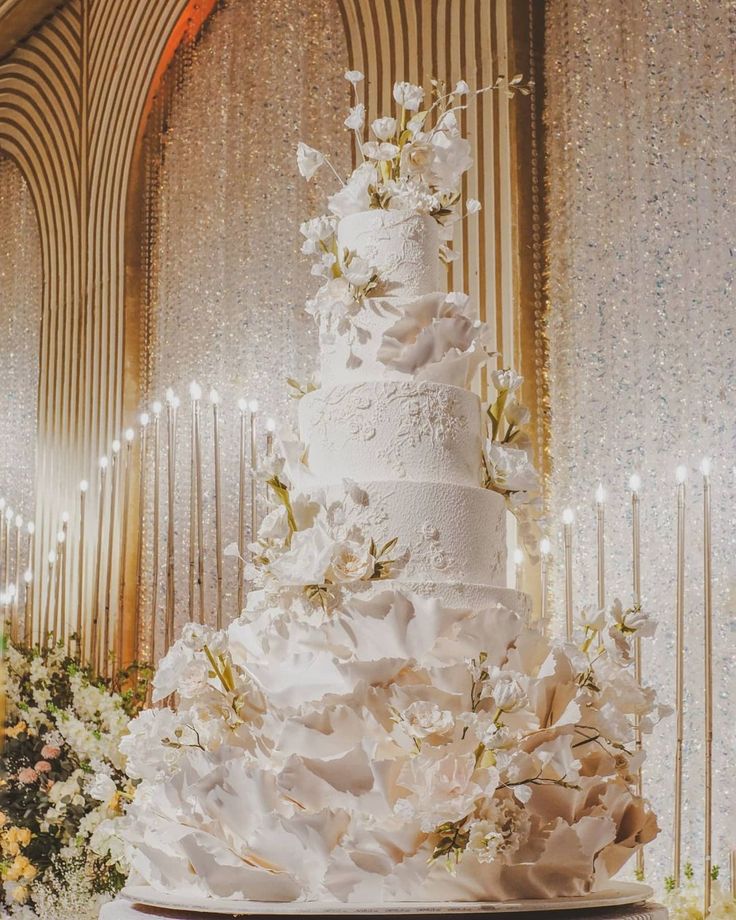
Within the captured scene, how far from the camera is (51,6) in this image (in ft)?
24.0

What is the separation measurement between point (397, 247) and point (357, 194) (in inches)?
5.8

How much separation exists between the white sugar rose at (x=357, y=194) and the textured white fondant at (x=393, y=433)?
1.33 ft

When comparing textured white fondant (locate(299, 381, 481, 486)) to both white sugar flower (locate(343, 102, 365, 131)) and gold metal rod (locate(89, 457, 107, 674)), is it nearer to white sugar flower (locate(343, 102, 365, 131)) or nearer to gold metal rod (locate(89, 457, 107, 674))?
white sugar flower (locate(343, 102, 365, 131))

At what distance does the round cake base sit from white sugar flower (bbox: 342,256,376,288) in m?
1.19

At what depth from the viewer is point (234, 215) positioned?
6172 millimetres

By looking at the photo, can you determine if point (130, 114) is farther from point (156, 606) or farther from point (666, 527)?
point (666, 527)

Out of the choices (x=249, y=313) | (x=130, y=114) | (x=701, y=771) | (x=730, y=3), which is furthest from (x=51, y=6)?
(x=701, y=771)

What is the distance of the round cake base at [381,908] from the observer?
2018 millimetres

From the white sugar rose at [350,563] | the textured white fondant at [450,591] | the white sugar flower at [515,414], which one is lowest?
the textured white fondant at [450,591]

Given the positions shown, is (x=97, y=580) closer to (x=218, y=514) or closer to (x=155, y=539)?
(x=155, y=539)

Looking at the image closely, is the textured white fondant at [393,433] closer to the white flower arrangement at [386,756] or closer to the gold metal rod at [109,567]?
the white flower arrangement at [386,756]

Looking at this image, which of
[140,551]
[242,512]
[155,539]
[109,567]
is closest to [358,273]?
[242,512]

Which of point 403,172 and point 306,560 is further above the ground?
point 403,172

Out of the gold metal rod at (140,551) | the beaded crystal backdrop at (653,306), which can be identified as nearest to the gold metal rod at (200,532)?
the gold metal rod at (140,551)
